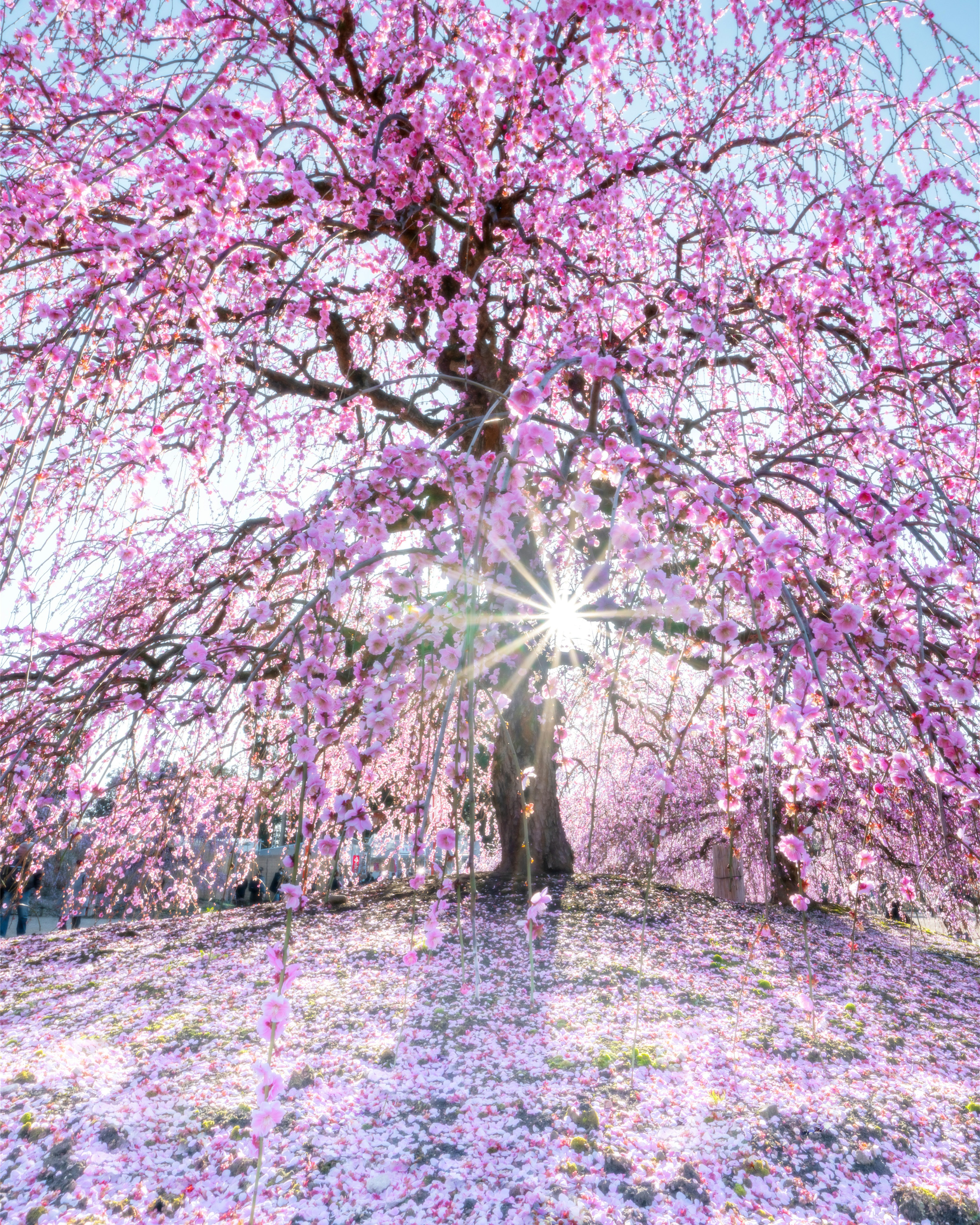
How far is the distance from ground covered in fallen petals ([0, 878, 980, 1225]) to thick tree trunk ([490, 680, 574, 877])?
2045 mm

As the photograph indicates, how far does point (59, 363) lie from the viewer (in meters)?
2.78

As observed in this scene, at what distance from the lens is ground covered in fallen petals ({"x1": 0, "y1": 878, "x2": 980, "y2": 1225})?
2.40 metres

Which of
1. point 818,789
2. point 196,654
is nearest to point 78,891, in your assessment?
point 196,654

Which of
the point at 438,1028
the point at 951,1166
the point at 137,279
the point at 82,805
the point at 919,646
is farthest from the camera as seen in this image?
the point at 438,1028

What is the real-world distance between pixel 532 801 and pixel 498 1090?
15.0 ft

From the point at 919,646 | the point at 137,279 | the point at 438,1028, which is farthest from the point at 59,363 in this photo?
the point at 438,1028

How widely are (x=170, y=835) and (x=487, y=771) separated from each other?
582 cm

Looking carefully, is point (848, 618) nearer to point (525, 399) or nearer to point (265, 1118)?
point (525, 399)

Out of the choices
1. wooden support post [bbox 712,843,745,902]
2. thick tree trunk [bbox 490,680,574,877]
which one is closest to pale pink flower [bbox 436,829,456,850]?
thick tree trunk [bbox 490,680,574,877]

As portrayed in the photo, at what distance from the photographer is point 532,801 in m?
7.67

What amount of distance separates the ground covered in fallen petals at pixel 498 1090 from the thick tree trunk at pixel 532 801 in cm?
204

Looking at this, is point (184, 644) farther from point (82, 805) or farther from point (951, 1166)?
point (951, 1166)

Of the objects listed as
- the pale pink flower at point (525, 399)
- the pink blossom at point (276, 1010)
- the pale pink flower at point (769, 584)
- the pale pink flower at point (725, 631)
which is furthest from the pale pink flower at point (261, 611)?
the pale pink flower at point (769, 584)

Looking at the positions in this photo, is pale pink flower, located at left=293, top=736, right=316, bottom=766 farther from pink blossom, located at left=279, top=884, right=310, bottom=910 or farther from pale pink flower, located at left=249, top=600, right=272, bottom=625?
pale pink flower, located at left=249, top=600, right=272, bottom=625
